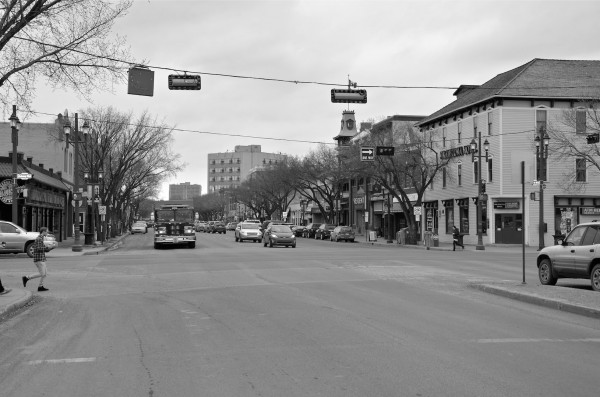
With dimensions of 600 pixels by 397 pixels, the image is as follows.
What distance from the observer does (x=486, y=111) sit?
4619 cm

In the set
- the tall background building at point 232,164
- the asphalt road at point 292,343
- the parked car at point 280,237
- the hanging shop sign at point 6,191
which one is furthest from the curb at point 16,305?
the tall background building at point 232,164

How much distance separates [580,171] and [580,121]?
918cm

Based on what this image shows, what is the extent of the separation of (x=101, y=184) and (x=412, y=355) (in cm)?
4440

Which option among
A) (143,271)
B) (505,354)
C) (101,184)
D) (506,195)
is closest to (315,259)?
Answer: (143,271)

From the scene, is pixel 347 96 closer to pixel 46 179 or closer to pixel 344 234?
pixel 46 179

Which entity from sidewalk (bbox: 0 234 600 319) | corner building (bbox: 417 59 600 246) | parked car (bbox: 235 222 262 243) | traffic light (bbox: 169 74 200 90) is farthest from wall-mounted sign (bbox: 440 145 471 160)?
traffic light (bbox: 169 74 200 90)

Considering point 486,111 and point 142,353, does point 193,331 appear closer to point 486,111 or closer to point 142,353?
point 142,353

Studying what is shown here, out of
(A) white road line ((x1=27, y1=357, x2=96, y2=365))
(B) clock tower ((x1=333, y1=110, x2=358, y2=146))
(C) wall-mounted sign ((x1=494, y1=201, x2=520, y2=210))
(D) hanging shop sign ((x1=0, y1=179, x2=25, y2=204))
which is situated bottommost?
(A) white road line ((x1=27, y1=357, x2=96, y2=365))

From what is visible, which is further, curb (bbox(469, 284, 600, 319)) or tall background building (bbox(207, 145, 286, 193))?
tall background building (bbox(207, 145, 286, 193))

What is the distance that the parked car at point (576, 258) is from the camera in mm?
15422

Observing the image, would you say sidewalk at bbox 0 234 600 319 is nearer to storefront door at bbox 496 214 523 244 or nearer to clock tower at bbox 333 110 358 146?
storefront door at bbox 496 214 523 244

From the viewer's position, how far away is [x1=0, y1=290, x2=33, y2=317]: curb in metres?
11.8

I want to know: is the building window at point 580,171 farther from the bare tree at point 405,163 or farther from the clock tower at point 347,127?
the clock tower at point 347,127

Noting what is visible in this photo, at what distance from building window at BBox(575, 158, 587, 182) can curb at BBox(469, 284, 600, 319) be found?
1192 inches
